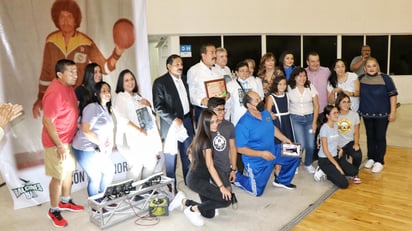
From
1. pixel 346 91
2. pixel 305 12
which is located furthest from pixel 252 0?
pixel 346 91

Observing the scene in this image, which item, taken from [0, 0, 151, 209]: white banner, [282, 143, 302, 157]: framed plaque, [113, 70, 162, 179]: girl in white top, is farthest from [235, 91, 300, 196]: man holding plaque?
[0, 0, 151, 209]: white banner

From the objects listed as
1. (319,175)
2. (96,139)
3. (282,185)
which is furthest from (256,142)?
(96,139)

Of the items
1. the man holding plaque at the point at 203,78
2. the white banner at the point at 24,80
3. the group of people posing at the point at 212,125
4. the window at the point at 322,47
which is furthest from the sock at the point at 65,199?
the window at the point at 322,47

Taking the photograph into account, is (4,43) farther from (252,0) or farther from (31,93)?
(252,0)

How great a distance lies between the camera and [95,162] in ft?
11.0

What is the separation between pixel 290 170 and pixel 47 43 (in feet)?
9.28

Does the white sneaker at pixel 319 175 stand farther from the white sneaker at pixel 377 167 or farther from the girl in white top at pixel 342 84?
the girl in white top at pixel 342 84

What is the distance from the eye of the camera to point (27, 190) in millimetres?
3646

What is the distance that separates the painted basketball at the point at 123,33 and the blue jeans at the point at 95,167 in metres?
1.43

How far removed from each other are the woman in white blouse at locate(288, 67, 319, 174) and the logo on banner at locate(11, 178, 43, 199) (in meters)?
2.88

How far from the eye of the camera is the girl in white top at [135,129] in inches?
138

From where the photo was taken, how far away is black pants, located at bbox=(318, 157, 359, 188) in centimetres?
378

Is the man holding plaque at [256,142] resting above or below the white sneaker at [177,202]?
above

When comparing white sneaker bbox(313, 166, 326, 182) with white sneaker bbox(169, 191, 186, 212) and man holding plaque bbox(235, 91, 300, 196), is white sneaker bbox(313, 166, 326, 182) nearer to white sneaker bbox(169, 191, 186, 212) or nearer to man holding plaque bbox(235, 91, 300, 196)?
man holding plaque bbox(235, 91, 300, 196)
